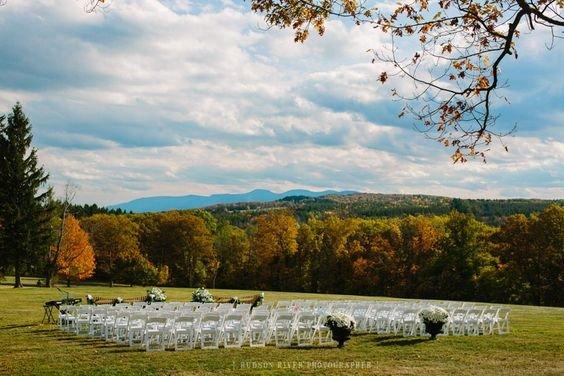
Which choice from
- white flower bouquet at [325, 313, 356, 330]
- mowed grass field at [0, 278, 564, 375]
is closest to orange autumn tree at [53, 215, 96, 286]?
mowed grass field at [0, 278, 564, 375]

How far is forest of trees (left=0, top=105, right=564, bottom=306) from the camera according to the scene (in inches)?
2074

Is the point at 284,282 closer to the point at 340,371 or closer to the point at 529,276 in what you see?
the point at 529,276

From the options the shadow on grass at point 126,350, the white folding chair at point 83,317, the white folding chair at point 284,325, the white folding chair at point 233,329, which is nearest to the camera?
the shadow on grass at point 126,350

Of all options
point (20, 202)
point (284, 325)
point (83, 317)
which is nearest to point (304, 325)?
point (284, 325)

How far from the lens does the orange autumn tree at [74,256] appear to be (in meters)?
58.8

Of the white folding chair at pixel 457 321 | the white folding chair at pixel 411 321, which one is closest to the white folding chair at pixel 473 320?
the white folding chair at pixel 457 321

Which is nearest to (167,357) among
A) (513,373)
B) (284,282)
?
(513,373)

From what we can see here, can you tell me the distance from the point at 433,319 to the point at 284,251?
52.6 meters

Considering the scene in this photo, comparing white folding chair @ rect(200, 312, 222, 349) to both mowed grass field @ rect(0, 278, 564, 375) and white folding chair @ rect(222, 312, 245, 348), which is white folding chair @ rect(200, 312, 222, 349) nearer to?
white folding chair @ rect(222, 312, 245, 348)

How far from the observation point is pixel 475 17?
8.20 meters

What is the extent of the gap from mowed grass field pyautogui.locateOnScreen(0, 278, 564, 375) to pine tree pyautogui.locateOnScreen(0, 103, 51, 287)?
114 ft

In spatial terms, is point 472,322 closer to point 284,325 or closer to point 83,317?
point 284,325

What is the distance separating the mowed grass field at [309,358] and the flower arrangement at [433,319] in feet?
1.02

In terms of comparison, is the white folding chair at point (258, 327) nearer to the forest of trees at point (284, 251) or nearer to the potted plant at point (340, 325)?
the potted plant at point (340, 325)
